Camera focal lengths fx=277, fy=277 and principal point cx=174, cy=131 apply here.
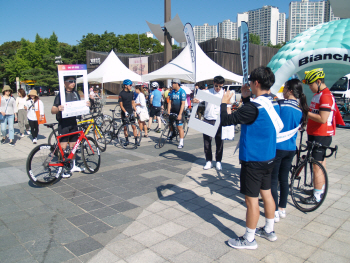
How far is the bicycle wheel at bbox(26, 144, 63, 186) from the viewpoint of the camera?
4.84m

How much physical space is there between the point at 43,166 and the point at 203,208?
293 centimetres

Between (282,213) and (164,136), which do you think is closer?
(282,213)

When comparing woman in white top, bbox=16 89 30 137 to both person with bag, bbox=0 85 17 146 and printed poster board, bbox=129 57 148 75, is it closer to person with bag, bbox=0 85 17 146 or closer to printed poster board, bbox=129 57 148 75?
person with bag, bbox=0 85 17 146

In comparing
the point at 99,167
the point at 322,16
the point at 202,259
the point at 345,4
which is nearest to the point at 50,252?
the point at 202,259

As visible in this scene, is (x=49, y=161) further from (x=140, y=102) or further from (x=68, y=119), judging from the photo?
(x=140, y=102)

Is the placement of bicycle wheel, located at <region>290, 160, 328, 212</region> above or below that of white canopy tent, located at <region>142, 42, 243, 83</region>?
below

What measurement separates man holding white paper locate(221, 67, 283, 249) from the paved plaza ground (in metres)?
0.52

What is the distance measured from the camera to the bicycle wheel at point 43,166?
15.9 feet

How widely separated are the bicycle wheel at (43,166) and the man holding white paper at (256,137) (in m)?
3.56

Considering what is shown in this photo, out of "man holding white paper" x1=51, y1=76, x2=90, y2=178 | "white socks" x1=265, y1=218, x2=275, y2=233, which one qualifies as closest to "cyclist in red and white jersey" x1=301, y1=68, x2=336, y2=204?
"white socks" x1=265, y1=218, x2=275, y2=233

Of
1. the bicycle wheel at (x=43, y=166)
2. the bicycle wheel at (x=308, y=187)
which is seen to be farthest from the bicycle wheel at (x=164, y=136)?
the bicycle wheel at (x=308, y=187)

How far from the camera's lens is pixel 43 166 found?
16.2 feet

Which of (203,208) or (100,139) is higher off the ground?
(100,139)

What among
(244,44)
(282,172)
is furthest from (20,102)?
(282,172)
